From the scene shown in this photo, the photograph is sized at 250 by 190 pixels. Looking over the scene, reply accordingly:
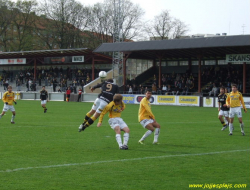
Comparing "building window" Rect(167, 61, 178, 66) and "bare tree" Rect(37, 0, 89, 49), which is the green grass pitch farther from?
"bare tree" Rect(37, 0, 89, 49)

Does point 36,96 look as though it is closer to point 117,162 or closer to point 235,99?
point 235,99

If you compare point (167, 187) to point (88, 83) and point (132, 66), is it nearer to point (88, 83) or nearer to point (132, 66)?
point (88, 83)

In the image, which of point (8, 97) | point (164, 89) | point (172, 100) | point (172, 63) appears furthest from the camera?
point (172, 63)

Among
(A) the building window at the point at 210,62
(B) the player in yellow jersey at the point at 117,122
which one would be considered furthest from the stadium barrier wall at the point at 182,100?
(B) the player in yellow jersey at the point at 117,122

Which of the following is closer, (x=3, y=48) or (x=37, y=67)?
(x=37, y=67)

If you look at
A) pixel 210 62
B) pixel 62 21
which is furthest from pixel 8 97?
pixel 62 21

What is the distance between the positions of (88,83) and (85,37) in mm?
23661

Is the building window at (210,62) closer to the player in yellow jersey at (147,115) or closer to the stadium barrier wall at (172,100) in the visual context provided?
the stadium barrier wall at (172,100)

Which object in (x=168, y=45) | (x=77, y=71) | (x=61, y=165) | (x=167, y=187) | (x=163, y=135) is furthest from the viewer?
(x=77, y=71)

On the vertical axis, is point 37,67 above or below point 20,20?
below

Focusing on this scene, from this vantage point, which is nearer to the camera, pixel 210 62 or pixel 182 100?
pixel 182 100

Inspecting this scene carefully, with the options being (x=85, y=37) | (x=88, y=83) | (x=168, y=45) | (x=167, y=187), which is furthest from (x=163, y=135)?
(x=85, y=37)

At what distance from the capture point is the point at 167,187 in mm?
7523

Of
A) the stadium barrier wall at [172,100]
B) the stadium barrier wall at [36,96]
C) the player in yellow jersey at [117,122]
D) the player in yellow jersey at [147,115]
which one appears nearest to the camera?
the player in yellow jersey at [117,122]
